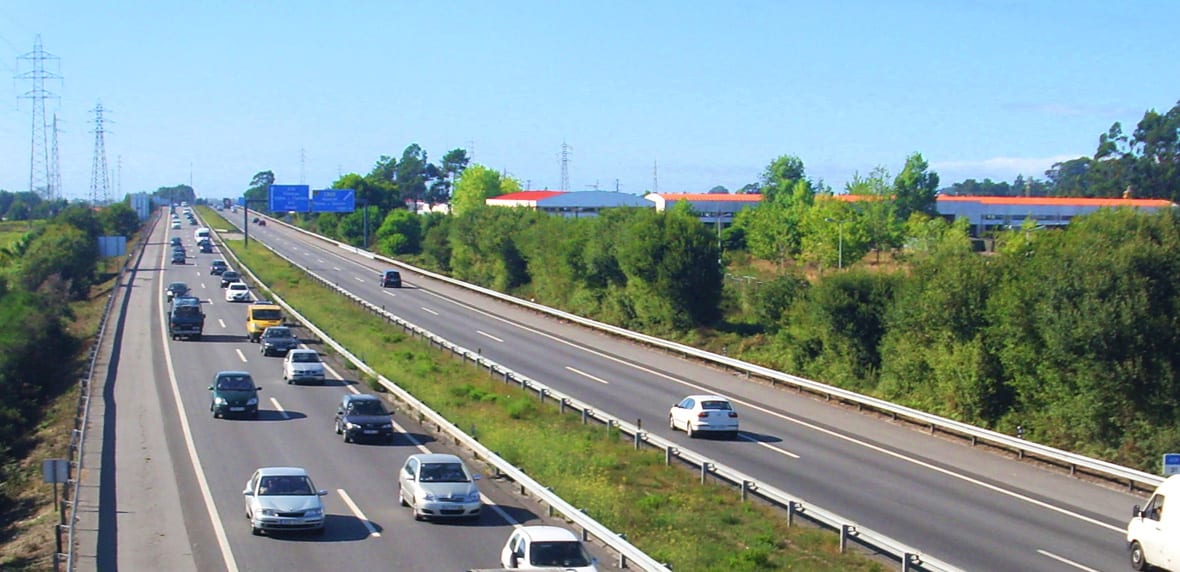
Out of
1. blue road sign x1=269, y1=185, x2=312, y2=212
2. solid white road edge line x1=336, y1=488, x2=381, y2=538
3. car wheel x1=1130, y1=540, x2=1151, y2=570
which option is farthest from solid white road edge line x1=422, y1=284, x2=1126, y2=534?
blue road sign x1=269, y1=185, x2=312, y2=212

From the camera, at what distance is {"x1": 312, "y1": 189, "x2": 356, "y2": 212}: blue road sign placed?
103 m

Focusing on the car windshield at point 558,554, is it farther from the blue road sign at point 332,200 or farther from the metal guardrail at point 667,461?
the blue road sign at point 332,200

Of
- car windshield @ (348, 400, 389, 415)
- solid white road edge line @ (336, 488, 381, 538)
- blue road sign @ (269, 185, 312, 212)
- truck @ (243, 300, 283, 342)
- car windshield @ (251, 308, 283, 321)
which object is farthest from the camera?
blue road sign @ (269, 185, 312, 212)

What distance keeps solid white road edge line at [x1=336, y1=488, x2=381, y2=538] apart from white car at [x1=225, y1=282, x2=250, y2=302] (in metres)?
51.2

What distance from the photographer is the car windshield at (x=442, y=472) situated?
2336 cm

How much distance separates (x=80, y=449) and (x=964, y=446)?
79.9 feet

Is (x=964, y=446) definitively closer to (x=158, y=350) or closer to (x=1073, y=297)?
(x=1073, y=297)

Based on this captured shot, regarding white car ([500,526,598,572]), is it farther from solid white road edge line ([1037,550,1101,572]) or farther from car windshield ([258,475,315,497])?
solid white road edge line ([1037,550,1101,572])

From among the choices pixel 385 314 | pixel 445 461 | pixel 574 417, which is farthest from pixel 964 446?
pixel 385 314

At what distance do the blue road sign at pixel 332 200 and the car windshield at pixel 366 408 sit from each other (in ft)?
240

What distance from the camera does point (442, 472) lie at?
77.4ft

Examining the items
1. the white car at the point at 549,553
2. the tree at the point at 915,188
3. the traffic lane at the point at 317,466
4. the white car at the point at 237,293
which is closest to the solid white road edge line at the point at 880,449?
the traffic lane at the point at 317,466

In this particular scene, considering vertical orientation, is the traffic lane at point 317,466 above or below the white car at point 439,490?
below

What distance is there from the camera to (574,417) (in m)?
36.2
